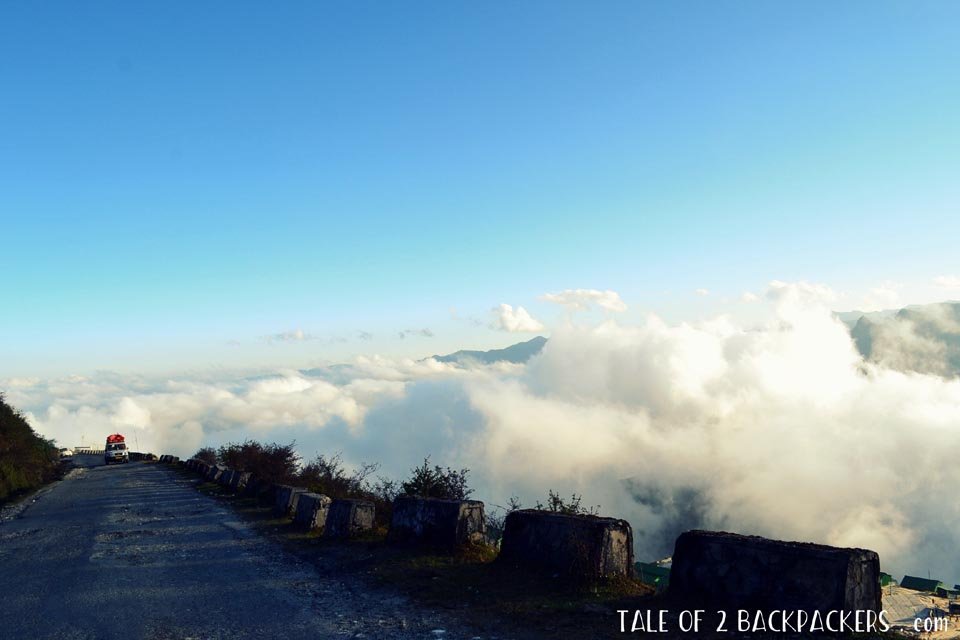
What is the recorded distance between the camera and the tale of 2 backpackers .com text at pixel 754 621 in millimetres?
5539

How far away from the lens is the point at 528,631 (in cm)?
615

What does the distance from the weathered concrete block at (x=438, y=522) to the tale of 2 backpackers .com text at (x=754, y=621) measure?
3604 mm

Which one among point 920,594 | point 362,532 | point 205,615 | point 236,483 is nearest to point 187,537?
point 362,532

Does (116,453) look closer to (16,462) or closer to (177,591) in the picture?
(16,462)

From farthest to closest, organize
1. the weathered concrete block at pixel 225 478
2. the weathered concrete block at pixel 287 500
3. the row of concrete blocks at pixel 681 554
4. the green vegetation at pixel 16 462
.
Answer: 1. the green vegetation at pixel 16 462
2. the weathered concrete block at pixel 225 478
3. the weathered concrete block at pixel 287 500
4. the row of concrete blocks at pixel 681 554

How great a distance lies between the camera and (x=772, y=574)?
19.7 ft

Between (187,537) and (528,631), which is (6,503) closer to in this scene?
(187,537)

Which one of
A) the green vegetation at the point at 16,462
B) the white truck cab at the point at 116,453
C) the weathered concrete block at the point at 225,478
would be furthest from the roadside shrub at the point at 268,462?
the white truck cab at the point at 116,453

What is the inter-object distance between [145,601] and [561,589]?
4.95m

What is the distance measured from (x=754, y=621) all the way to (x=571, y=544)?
7.90 ft

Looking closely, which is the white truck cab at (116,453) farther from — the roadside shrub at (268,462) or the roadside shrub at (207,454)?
the roadside shrub at (268,462)

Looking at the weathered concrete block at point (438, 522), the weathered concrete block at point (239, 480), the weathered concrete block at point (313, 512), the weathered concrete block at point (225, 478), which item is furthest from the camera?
the weathered concrete block at point (225, 478)

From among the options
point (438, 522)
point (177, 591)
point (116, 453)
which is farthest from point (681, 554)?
point (116, 453)

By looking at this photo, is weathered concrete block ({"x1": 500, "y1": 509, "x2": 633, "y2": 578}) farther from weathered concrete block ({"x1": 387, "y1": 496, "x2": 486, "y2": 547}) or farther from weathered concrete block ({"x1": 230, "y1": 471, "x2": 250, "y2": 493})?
weathered concrete block ({"x1": 230, "y1": 471, "x2": 250, "y2": 493})
